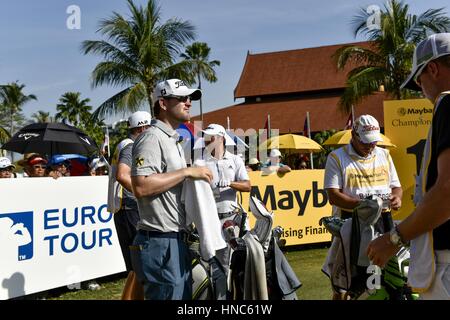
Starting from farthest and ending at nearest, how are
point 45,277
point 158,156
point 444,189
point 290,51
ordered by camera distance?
point 290,51, point 45,277, point 158,156, point 444,189

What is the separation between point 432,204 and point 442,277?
14.5 inches

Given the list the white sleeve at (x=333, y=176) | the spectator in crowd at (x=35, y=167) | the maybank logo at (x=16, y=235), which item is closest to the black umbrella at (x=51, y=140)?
the spectator in crowd at (x=35, y=167)

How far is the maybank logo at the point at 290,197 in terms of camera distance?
11108 millimetres

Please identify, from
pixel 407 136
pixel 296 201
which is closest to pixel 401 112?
pixel 407 136

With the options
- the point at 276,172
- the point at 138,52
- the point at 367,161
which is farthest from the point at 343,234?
the point at 138,52

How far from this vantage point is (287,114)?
53469 millimetres

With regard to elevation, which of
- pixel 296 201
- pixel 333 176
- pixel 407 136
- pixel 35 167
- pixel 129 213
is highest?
pixel 407 136

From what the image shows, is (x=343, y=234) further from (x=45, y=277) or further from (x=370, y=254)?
(x=45, y=277)

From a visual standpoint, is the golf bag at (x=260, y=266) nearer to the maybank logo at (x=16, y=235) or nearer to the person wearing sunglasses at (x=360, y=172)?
the person wearing sunglasses at (x=360, y=172)

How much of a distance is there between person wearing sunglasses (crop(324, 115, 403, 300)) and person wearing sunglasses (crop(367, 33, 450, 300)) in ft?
8.56

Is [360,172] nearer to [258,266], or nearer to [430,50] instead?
[258,266]

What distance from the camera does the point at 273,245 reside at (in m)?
4.73

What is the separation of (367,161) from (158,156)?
2417 mm

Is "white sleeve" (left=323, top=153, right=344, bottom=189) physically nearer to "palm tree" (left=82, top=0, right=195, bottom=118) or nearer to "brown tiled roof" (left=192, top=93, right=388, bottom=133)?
"palm tree" (left=82, top=0, right=195, bottom=118)
